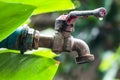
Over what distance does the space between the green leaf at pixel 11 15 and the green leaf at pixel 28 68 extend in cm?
4

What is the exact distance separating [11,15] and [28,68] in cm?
8

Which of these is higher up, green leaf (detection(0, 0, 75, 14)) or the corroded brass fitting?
green leaf (detection(0, 0, 75, 14))

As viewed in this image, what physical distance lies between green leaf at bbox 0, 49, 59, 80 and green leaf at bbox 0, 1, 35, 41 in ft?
0.14

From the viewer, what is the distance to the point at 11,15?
46cm

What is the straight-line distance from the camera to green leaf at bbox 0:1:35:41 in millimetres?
450

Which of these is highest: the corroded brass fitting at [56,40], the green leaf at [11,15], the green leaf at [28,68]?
the green leaf at [11,15]

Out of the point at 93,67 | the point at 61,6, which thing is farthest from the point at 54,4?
the point at 93,67

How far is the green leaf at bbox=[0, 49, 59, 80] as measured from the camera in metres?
0.50

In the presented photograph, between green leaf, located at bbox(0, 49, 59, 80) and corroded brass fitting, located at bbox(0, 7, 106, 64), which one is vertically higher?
corroded brass fitting, located at bbox(0, 7, 106, 64)

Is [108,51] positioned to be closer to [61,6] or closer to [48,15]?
[48,15]

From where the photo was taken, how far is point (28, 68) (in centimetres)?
50

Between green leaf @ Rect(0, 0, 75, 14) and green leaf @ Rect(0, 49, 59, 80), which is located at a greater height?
green leaf @ Rect(0, 0, 75, 14)

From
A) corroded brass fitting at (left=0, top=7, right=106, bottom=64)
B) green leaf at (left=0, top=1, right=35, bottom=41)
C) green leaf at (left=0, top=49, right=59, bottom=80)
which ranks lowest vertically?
green leaf at (left=0, top=49, right=59, bottom=80)

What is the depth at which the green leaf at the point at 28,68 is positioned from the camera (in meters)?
0.50
